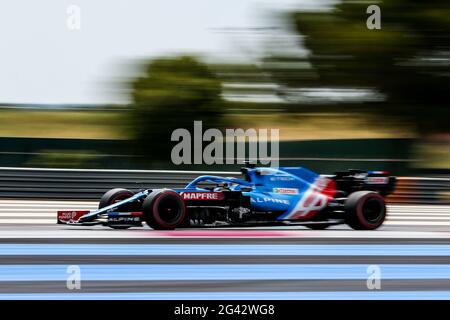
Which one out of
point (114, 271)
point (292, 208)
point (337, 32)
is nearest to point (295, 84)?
point (337, 32)

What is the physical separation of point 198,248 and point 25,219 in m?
3.63

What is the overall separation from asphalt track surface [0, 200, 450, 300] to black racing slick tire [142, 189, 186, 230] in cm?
16

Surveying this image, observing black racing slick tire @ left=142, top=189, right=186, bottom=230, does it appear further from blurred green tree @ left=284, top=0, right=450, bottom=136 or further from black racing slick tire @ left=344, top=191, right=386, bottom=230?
blurred green tree @ left=284, top=0, right=450, bottom=136

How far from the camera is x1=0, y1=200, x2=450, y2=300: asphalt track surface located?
4785 mm

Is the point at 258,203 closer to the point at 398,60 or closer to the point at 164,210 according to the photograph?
A: the point at 164,210

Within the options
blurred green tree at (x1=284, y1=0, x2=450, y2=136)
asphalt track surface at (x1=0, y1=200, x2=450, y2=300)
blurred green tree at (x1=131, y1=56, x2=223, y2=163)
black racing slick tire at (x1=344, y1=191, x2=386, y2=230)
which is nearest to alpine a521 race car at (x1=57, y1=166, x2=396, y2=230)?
black racing slick tire at (x1=344, y1=191, x2=386, y2=230)

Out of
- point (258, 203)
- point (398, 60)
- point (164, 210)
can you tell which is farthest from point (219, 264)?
point (398, 60)

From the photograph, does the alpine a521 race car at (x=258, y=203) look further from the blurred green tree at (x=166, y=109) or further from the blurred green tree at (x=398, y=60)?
the blurred green tree at (x=166, y=109)

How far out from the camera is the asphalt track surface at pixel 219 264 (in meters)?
4.79

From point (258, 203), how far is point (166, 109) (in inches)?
807

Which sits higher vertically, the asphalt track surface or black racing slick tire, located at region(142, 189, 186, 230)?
black racing slick tire, located at region(142, 189, 186, 230)

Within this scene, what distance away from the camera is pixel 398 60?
17203 millimetres
